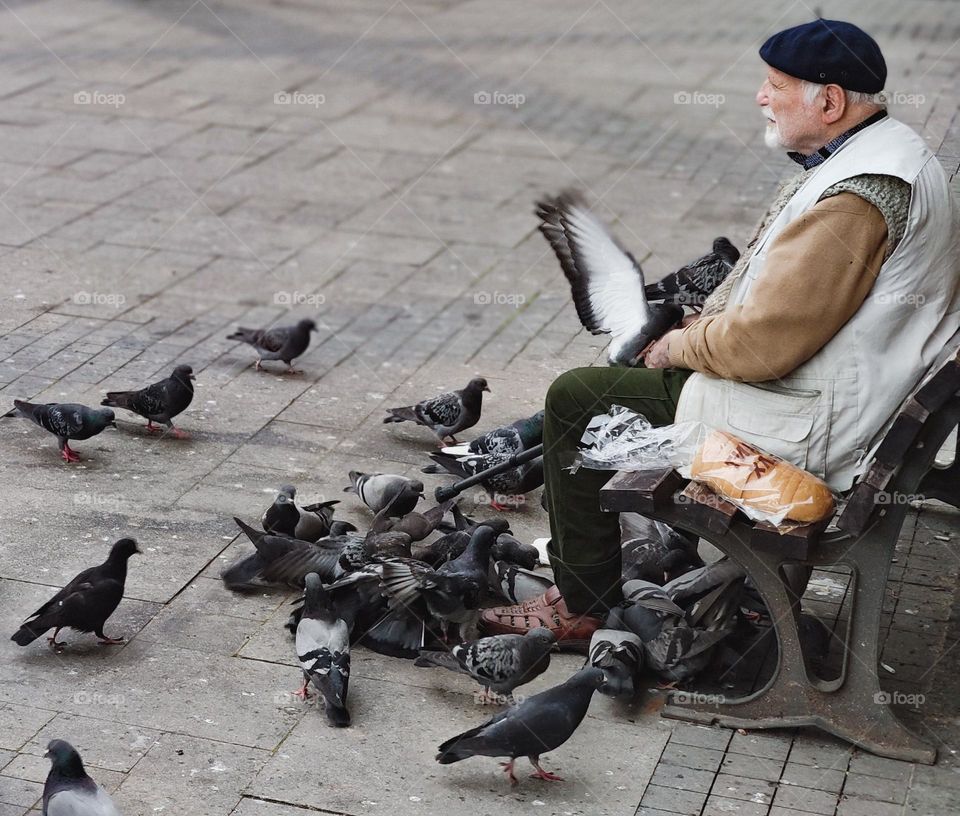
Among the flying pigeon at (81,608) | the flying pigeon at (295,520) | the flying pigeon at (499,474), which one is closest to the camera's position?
the flying pigeon at (81,608)

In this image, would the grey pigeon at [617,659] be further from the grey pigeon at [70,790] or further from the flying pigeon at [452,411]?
the flying pigeon at [452,411]

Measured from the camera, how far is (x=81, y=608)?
4.21m

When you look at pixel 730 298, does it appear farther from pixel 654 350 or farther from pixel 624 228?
pixel 624 228

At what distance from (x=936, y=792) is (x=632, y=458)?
1.19 meters

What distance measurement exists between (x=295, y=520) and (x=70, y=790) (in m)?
1.72

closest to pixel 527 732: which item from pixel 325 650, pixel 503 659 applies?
pixel 503 659

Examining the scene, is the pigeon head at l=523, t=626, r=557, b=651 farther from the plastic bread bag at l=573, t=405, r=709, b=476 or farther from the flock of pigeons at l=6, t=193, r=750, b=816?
the plastic bread bag at l=573, t=405, r=709, b=476

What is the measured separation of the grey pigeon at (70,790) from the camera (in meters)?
3.33

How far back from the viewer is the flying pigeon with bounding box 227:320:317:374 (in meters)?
6.61

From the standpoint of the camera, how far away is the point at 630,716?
4.08 meters

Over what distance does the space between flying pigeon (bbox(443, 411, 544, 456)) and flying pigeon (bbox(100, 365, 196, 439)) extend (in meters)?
1.16

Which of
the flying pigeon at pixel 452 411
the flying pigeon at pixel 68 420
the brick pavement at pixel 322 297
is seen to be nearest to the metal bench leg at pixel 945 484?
the brick pavement at pixel 322 297

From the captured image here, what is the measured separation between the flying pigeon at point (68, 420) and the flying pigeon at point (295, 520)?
0.94 metres

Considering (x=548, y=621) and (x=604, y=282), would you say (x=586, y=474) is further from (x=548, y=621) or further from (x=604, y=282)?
(x=604, y=282)
